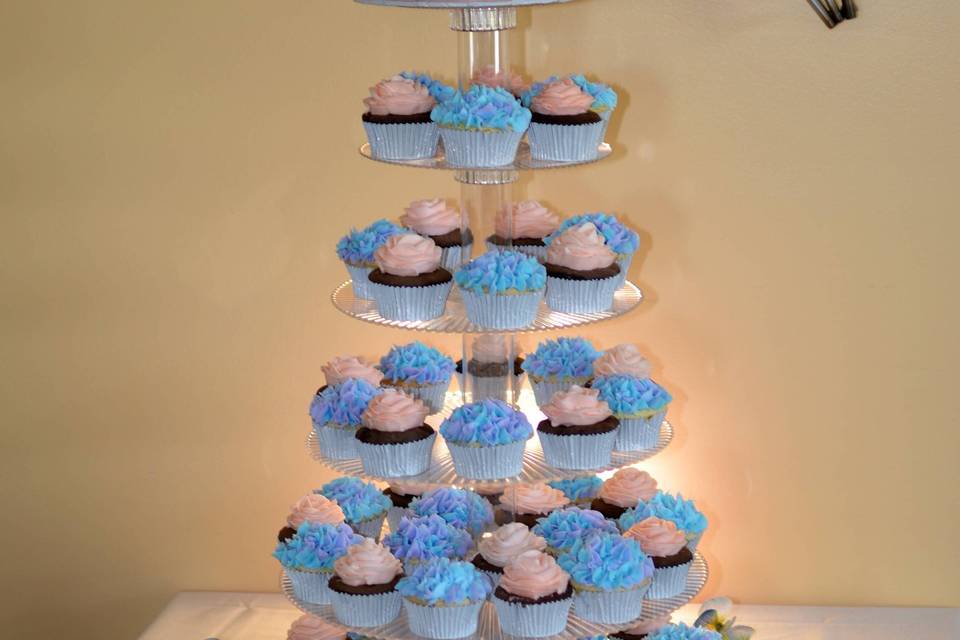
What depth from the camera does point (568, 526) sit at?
2557 millimetres

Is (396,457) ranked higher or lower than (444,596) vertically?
higher

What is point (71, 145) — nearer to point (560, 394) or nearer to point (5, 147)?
point (5, 147)

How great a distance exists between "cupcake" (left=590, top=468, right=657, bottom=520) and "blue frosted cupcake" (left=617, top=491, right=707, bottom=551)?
5 cm

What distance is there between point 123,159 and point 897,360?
186 centimetres

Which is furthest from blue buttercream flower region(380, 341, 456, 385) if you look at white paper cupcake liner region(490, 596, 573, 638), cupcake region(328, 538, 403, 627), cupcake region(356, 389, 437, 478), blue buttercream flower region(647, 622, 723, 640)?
blue buttercream flower region(647, 622, 723, 640)

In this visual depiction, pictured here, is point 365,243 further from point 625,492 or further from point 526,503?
point 625,492

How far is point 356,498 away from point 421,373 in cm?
30

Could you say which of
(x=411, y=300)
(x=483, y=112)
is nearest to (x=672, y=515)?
(x=411, y=300)

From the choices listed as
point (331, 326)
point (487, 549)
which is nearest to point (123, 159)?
point (331, 326)

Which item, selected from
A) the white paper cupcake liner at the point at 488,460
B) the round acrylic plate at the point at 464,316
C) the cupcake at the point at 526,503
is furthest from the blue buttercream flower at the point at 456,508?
the round acrylic plate at the point at 464,316

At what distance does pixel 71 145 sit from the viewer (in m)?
3.27

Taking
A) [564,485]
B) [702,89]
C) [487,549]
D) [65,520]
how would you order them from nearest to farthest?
[487,549] < [564,485] < [702,89] < [65,520]

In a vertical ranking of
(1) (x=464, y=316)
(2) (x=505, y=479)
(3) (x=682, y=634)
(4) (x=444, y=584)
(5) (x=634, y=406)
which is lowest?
(3) (x=682, y=634)

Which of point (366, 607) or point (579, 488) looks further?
point (579, 488)
